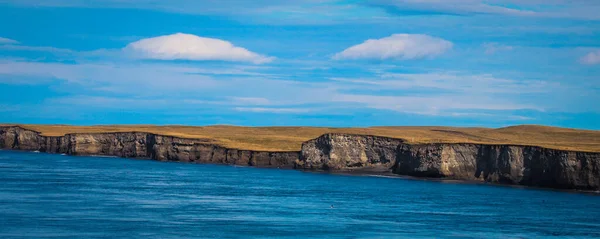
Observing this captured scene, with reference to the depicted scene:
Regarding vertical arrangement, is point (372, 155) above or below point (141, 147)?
below

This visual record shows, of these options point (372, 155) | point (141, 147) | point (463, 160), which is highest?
point (141, 147)

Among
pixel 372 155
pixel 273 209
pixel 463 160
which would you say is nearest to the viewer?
pixel 273 209

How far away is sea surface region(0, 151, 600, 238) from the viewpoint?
5534cm

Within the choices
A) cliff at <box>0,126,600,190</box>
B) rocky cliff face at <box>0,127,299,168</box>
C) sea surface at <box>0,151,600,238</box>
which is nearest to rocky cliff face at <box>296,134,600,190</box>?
cliff at <box>0,126,600,190</box>

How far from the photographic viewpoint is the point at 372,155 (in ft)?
438

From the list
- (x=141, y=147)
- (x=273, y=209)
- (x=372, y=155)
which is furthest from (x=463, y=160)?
(x=141, y=147)

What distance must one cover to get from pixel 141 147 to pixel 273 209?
104 metres

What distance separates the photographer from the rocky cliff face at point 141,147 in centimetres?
14888

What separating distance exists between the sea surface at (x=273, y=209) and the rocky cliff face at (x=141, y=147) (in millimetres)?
39903

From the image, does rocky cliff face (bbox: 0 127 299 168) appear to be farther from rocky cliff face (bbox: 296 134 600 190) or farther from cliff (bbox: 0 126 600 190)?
rocky cliff face (bbox: 296 134 600 190)

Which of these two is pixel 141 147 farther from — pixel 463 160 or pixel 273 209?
pixel 273 209

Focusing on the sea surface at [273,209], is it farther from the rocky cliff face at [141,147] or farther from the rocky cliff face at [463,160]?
the rocky cliff face at [141,147]

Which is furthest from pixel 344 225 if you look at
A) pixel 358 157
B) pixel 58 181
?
pixel 358 157

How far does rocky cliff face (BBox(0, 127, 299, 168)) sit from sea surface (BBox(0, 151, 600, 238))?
131 ft
